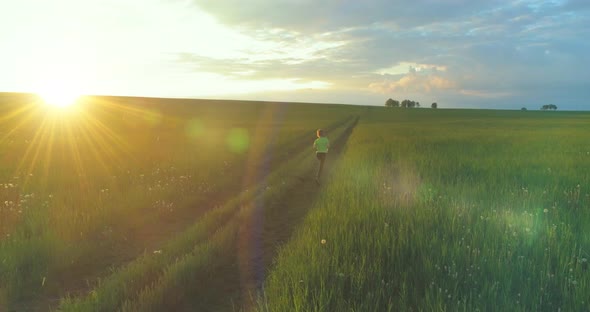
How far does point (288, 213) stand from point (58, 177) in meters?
8.04

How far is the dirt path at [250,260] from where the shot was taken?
4953mm

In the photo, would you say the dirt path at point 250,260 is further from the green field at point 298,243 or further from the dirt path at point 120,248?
the dirt path at point 120,248

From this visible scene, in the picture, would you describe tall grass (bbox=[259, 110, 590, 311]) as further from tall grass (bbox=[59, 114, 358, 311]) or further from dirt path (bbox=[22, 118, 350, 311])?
dirt path (bbox=[22, 118, 350, 311])

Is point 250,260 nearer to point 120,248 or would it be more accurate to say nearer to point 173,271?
point 173,271

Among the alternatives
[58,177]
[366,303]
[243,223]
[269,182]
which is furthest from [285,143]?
[366,303]

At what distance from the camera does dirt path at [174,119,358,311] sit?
495 centimetres

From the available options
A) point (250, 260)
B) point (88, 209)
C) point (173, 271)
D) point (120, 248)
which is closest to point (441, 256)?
point (250, 260)

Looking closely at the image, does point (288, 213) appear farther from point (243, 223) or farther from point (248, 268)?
point (248, 268)

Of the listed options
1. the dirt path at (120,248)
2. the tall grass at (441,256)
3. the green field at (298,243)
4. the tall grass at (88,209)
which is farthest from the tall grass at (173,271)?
the tall grass at (441,256)

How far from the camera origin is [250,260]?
247 inches

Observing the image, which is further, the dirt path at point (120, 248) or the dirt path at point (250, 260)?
the dirt path at point (120, 248)

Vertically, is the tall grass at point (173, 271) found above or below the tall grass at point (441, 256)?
below

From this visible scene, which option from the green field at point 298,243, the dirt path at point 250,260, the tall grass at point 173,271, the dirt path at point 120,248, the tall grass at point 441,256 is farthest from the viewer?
the dirt path at point 120,248

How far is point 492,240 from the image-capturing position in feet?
17.1
